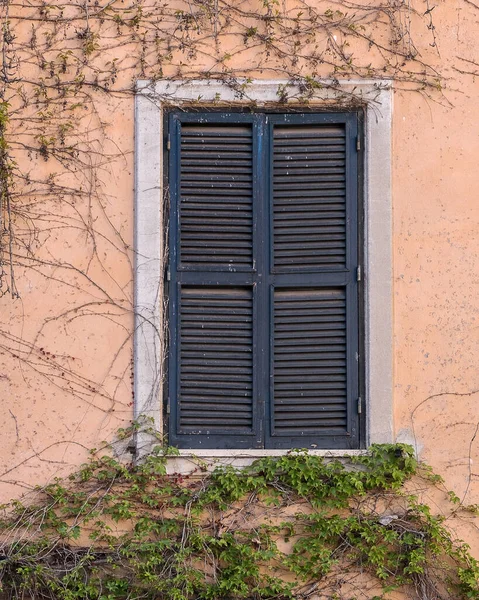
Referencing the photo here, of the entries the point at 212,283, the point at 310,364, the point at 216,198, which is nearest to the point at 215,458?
the point at 310,364

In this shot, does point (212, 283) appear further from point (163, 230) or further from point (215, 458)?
point (215, 458)

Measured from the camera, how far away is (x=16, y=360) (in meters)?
5.81

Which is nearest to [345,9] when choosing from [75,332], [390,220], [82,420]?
[390,220]

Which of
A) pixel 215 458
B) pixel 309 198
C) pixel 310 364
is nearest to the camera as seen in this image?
pixel 215 458

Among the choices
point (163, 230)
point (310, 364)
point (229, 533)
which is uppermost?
point (163, 230)

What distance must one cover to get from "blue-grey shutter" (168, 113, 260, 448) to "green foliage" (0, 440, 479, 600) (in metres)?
0.30

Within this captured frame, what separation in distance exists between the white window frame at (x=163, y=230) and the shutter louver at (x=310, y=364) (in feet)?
0.52

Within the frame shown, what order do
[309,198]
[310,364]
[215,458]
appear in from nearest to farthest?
[215,458], [310,364], [309,198]

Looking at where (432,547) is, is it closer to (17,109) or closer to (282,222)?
(282,222)

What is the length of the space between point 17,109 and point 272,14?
5.18 feet

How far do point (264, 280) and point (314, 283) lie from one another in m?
0.29

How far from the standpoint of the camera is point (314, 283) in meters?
5.86

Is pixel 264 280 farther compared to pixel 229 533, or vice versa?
pixel 264 280

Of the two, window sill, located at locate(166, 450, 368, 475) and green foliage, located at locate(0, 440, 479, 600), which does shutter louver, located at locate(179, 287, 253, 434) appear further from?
green foliage, located at locate(0, 440, 479, 600)
